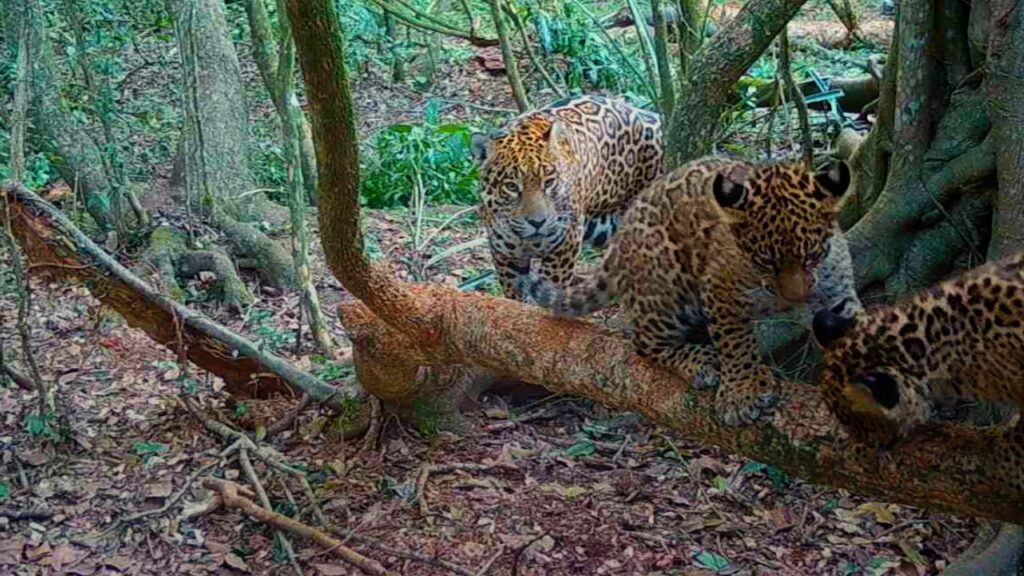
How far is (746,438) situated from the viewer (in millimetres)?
4734

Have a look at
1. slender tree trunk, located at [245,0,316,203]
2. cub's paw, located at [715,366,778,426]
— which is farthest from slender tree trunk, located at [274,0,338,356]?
cub's paw, located at [715,366,778,426]

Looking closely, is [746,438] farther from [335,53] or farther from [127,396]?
[127,396]

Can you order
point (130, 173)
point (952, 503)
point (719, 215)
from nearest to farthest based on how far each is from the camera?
point (952, 503) → point (719, 215) → point (130, 173)

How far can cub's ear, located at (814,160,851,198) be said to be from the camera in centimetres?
479

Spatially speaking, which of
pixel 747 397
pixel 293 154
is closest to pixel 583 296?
pixel 747 397

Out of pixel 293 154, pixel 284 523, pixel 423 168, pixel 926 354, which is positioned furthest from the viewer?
pixel 423 168

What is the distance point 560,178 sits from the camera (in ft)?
24.5

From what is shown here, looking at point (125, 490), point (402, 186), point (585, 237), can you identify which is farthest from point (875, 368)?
point (402, 186)

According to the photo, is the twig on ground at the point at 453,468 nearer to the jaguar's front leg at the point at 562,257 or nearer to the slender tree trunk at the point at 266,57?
the jaguar's front leg at the point at 562,257

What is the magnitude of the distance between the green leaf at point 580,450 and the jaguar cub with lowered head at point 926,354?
10.0 ft

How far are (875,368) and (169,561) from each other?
13.6 feet

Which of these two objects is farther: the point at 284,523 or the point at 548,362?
the point at 284,523

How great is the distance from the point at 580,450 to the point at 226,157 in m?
6.24

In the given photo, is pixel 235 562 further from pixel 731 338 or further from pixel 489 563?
pixel 731 338
